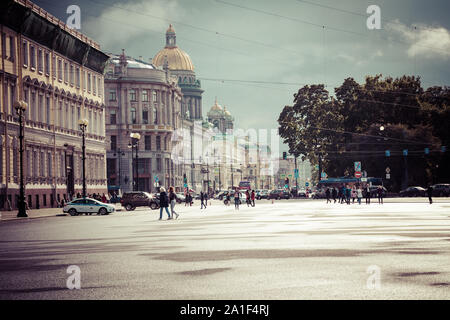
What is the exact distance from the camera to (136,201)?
215 feet

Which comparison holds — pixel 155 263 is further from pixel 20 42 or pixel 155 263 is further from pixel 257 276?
pixel 20 42

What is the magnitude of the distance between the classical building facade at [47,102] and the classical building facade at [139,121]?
40874 mm

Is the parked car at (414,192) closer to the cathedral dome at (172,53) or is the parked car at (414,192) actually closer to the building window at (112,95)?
the building window at (112,95)

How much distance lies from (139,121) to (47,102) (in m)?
62.1

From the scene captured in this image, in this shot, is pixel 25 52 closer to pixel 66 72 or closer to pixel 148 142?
pixel 66 72

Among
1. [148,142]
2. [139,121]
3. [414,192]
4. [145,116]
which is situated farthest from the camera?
[148,142]

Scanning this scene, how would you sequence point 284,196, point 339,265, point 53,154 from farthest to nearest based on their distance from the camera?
point 284,196, point 53,154, point 339,265

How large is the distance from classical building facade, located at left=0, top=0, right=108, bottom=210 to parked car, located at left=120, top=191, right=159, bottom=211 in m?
6.82

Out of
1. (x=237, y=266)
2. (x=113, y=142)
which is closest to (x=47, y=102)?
(x=237, y=266)

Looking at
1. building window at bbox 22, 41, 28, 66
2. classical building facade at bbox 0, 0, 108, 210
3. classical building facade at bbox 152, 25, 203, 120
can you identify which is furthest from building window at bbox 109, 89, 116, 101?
building window at bbox 22, 41, 28, 66

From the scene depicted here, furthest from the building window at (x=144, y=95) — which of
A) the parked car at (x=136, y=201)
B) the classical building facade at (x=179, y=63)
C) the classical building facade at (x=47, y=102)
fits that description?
the parked car at (x=136, y=201)
